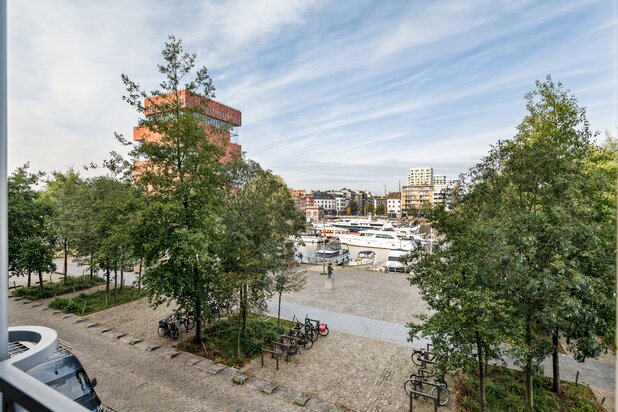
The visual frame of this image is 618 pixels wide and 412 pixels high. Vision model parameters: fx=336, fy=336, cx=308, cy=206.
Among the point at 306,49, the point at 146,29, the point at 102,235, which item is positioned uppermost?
the point at 306,49

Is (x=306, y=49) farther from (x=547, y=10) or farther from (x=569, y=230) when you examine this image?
(x=569, y=230)

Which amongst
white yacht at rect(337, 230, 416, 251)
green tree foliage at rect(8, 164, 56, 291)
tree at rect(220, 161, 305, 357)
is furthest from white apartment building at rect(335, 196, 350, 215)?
tree at rect(220, 161, 305, 357)

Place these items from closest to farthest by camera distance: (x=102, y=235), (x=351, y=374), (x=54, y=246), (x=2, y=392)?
(x=2, y=392) < (x=351, y=374) < (x=102, y=235) < (x=54, y=246)

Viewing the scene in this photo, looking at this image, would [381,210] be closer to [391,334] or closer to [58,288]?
[58,288]

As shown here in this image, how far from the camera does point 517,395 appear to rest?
7.96 metres

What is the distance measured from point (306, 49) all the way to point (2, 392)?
18.3 ft

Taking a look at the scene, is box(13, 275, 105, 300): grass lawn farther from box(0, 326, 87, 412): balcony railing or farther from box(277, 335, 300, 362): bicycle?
box(0, 326, 87, 412): balcony railing

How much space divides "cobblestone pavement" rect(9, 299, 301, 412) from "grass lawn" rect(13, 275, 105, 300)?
6361 mm

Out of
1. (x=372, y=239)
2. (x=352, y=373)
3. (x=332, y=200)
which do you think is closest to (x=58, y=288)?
(x=352, y=373)

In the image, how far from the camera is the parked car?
17.7ft

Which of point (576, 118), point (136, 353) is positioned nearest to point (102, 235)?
point (136, 353)

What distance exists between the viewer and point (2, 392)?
1081 millimetres

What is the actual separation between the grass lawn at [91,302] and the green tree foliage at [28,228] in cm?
183

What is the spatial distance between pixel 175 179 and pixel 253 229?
2640 millimetres
